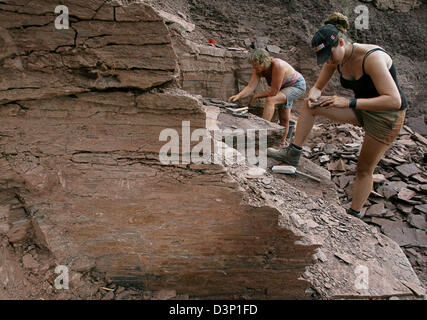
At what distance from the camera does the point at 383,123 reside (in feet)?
9.59

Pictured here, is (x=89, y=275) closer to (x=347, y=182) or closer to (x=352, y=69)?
(x=352, y=69)

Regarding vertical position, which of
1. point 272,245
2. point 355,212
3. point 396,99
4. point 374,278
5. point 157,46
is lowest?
point 374,278

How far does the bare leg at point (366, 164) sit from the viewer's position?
309cm

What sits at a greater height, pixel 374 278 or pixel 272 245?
pixel 272 245

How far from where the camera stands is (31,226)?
86.4 inches

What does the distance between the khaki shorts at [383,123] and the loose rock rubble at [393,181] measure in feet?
6.60

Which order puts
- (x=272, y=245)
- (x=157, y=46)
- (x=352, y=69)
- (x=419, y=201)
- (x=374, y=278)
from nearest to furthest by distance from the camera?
(x=157, y=46)
(x=272, y=245)
(x=374, y=278)
(x=352, y=69)
(x=419, y=201)

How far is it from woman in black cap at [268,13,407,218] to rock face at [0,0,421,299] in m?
1.30

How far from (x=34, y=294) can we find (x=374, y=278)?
300 cm

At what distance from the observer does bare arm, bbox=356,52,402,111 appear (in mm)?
2662

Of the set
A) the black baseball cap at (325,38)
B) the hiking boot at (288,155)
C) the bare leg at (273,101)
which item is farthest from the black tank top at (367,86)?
the bare leg at (273,101)

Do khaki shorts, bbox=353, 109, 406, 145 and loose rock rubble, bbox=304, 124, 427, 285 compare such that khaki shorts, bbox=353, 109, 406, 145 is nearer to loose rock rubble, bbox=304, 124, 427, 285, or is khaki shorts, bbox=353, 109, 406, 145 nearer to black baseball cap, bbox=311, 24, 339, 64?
black baseball cap, bbox=311, 24, 339, 64

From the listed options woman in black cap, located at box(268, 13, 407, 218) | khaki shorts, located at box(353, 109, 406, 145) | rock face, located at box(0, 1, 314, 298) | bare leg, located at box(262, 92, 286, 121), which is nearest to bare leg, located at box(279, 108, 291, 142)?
bare leg, located at box(262, 92, 286, 121)

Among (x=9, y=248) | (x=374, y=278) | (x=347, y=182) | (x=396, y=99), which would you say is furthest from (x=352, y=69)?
(x=9, y=248)
